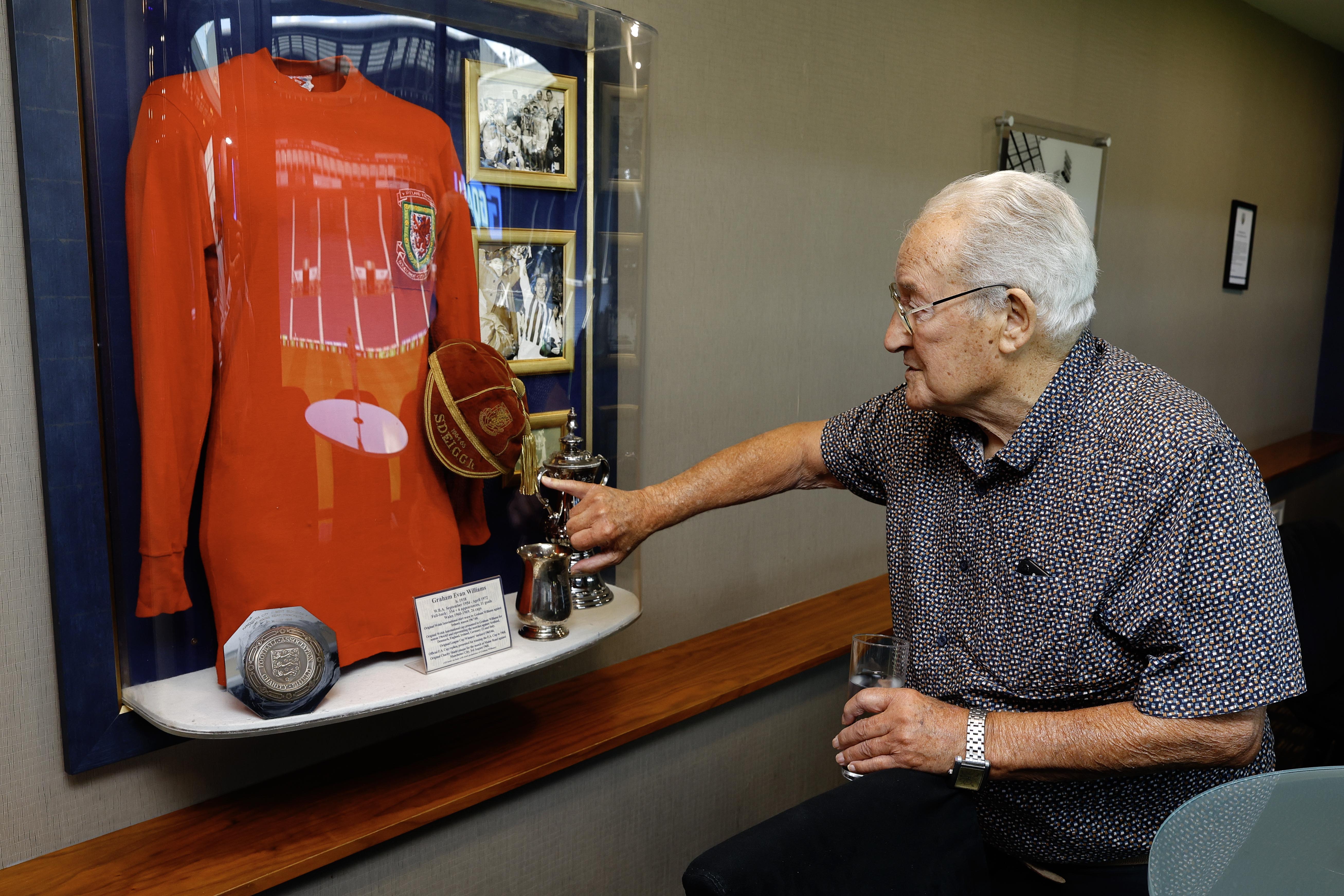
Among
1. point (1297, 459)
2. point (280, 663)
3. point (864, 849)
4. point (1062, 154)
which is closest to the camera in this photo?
point (864, 849)

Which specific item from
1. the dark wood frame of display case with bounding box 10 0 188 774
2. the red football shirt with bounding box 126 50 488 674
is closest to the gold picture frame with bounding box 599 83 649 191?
the red football shirt with bounding box 126 50 488 674

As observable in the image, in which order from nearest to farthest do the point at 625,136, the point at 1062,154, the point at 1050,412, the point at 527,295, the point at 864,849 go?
the point at 864,849 → the point at 1050,412 → the point at 527,295 → the point at 625,136 → the point at 1062,154

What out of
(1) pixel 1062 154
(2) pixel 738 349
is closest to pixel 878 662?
(2) pixel 738 349

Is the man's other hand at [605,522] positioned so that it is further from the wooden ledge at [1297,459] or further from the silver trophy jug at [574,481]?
the wooden ledge at [1297,459]

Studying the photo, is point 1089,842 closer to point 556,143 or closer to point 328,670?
point 328,670

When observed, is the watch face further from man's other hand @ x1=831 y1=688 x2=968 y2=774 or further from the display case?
the display case

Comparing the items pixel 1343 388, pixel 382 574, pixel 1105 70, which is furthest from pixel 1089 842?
pixel 1343 388

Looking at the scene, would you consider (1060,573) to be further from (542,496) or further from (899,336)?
(542,496)

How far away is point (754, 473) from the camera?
178 centimetres

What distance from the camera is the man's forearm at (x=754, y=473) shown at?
1746 millimetres

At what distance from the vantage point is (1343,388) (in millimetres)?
5711

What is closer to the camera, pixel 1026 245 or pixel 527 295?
pixel 1026 245

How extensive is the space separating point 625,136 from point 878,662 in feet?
3.06

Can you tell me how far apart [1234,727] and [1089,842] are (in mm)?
294
